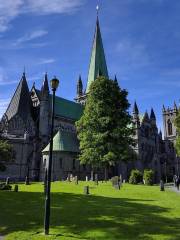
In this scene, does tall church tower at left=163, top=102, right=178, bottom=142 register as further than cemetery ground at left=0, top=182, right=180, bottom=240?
Yes

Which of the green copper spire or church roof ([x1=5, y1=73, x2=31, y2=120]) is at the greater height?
the green copper spire

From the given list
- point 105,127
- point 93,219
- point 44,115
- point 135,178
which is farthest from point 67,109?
point 93,219

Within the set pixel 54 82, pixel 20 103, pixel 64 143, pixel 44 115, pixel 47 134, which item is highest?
pixel 20 103

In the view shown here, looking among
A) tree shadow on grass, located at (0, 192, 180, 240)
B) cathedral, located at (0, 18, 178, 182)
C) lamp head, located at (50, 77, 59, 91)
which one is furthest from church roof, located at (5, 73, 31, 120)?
lamp head, located at (50, 77, 59, 91)

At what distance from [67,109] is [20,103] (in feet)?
45.0

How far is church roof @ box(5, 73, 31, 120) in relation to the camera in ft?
232

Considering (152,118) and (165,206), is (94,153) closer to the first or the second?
(165,206)

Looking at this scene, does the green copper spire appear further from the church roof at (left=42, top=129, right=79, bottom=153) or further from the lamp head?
the lamp head

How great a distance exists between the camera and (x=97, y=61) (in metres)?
95.1

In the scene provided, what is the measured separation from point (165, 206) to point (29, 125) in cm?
5264

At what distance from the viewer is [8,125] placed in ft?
223

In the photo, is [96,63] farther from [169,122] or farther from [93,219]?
[93,219]

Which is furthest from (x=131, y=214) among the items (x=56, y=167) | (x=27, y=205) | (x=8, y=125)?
(x=8, y=125)

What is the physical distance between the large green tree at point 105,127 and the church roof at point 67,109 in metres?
28.8
